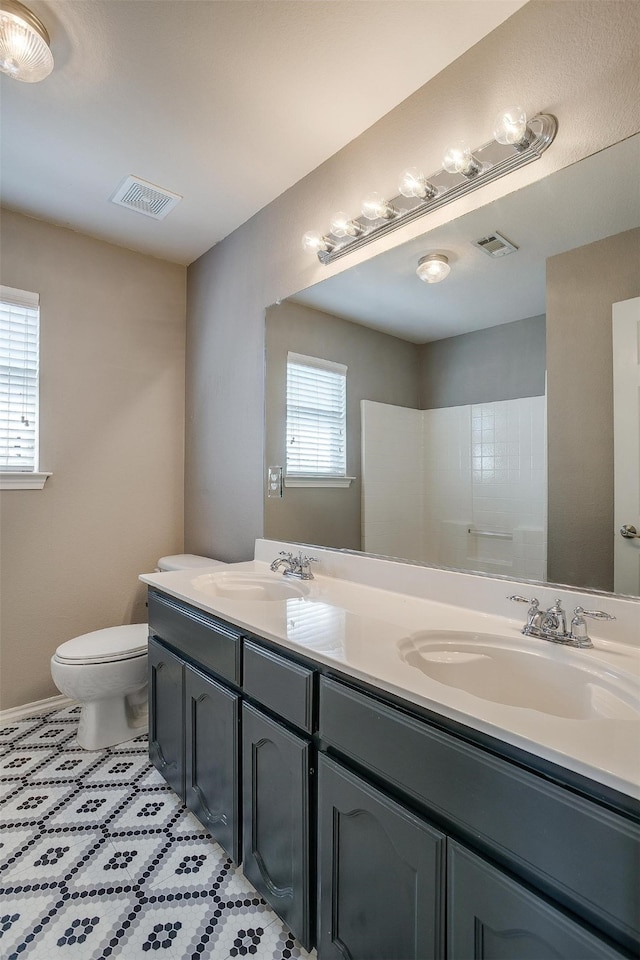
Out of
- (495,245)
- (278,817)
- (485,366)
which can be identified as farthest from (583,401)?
(278,817)

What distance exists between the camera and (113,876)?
55.0 inches

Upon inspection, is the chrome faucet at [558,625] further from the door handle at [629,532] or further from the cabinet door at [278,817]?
the cabinet door at [278,817]

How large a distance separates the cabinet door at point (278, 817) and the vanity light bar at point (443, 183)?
5.07 ft

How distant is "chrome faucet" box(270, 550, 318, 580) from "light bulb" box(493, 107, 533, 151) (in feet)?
4.78

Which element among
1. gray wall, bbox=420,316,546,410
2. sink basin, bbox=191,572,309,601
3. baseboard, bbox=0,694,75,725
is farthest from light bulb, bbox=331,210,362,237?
baseboard, bbox=0,694,75,725

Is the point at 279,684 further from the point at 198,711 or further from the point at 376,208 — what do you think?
the point at 376,208

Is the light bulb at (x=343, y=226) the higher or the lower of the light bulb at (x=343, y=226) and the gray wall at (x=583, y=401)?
the higher

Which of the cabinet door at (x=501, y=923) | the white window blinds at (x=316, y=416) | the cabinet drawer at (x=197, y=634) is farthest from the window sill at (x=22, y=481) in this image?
the cabinet door at (x=501, y=923)

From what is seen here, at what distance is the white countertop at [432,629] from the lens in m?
0.65

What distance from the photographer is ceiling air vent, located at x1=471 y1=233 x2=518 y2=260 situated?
1.31 meters

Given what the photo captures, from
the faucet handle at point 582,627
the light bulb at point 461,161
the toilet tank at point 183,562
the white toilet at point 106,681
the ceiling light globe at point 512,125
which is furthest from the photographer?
the toilet tank at point 183,562

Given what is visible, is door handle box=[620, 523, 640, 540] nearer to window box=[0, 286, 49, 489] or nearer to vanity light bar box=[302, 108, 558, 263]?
vanity light bar box=[302, 108, 558, 263]

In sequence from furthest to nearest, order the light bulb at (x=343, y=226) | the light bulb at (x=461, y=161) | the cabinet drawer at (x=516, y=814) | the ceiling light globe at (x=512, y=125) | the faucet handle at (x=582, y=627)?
the light bulb at (x=343, y=226) → the light bulb at (x=461, y=161) → the ceiling light globe at (x=512, y=125) → the faucet handle at (x=582, y=627) → the cabinet drawer at (x=516, y=814)

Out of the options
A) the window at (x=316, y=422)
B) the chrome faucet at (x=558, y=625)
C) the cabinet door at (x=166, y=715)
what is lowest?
the cabinet door at (x=166, y=715)
